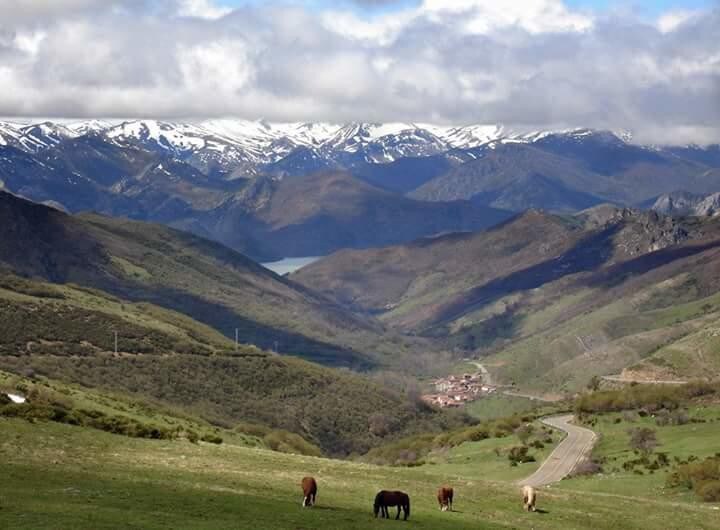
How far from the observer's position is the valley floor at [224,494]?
126 ft

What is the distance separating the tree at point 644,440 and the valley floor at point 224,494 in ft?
56.4

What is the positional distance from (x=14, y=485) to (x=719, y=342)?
16244 centimetres

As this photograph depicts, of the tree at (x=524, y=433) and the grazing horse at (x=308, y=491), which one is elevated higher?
the tree at (x=524, y=433)

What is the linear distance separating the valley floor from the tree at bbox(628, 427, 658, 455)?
1719 centimetres

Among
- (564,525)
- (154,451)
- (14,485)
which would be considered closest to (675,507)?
(564,525)

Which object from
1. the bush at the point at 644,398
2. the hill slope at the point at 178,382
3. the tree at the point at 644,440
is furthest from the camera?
the hill slope at the point at 178,382

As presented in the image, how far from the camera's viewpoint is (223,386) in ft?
621

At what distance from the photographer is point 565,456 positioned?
83.2 metres

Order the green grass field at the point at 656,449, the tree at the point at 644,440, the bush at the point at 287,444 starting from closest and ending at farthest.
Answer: the green grass field at the point at 656,449, the tree at the point at 644,440, the bush at the point at 287,444

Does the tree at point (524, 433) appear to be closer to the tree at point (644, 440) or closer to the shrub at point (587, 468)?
the tree at point (644, 440)

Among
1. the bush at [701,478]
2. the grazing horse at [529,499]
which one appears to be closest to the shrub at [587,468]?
the bush at [701,478]

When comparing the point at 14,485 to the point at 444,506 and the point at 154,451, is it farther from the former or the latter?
the point at 444,506

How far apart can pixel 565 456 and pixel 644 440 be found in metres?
6.62

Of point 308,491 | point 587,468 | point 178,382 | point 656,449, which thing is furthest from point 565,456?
point 178,382
